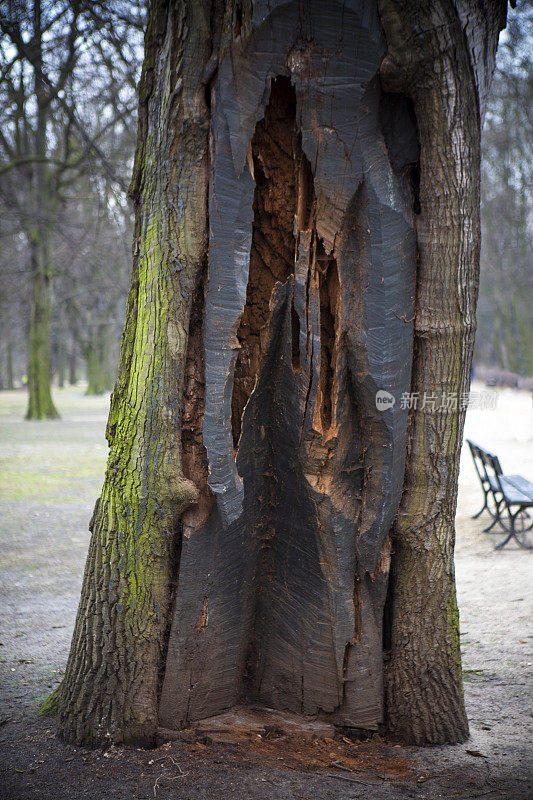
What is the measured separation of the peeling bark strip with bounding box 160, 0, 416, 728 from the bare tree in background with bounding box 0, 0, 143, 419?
4.76 metres

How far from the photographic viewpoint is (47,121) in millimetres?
18453

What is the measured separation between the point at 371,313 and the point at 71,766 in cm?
223

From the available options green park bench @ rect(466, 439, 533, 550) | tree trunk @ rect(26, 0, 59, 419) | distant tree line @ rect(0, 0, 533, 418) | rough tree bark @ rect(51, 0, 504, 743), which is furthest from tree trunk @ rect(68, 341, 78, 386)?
rough tree bark @ rect(51, 0, 504, 743)

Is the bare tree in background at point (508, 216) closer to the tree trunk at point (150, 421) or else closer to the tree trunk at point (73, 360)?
the tree trunk at point (150, 421)

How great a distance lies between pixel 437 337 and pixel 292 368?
24.8 inches

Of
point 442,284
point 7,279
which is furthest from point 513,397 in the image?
point 442,284

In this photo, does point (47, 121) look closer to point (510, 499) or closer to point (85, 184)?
point (85, 184)

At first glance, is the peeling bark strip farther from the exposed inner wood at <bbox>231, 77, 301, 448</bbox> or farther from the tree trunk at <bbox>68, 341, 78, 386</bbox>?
the tree trunk at <bbox>68, 341, 78, 386</bbox>

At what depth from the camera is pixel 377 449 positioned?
2.80 meters

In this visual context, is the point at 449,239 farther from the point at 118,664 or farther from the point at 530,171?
the point at 530,171

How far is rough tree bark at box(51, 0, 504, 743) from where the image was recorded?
2580 millimetres

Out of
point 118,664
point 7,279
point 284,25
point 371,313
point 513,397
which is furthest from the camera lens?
point 513,397
